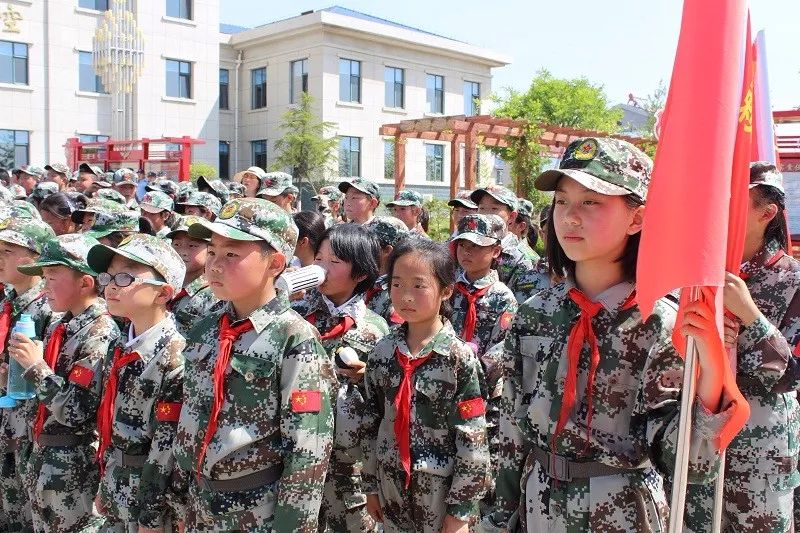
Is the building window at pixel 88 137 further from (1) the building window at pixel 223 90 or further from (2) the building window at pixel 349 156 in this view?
(2) the building window at pixel 349 156

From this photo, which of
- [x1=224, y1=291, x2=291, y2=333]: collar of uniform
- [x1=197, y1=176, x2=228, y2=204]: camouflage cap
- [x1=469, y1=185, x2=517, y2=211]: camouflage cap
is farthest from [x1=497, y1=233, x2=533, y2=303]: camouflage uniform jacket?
[x1=197, y1=176, x2=228, y2=204]: camouflage cap

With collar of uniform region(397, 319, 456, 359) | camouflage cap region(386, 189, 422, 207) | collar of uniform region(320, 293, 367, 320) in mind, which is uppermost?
camouflage cap region(386, 189, 422, 207)

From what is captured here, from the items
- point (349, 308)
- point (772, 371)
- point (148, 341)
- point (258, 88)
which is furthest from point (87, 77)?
point (772, 371)

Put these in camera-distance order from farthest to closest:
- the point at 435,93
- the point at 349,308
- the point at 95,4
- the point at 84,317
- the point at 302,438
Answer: the point at 435,93 < the point at 95,4 < the point at 349,308 < the point at 84,317 < the point at 302,438

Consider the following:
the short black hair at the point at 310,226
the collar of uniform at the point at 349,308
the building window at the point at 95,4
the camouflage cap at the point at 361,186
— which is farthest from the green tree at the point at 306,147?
the collar of uniform at the point at 349,308

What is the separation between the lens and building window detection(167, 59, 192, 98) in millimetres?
30719

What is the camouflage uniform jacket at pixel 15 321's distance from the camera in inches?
167

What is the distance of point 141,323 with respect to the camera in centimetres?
354

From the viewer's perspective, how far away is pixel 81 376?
369 centimetres

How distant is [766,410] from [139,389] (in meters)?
2.70

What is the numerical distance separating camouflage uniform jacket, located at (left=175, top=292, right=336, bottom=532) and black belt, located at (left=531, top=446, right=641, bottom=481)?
Result: 33.4 inches

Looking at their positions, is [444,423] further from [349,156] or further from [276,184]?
[349,156]

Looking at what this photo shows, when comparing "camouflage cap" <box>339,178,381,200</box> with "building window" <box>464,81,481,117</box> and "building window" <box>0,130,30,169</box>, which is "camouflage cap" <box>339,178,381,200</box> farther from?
"building window" <box>464,81,481,117</box>

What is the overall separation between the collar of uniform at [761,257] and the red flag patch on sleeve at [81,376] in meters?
3.04
